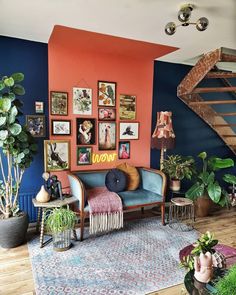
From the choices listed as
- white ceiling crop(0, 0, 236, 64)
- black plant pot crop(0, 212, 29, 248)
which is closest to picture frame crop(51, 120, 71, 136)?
white ceiling crop(0, 0, 236, 64)

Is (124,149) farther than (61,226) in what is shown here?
Yes

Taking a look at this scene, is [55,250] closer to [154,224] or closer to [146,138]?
[154,224]

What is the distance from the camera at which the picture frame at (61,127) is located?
3291mm

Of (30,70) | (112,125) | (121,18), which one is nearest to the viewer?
(121,18)

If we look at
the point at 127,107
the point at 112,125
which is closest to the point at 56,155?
the point at 112,125

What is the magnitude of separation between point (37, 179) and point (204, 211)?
259cm

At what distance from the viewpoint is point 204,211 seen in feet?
12.3

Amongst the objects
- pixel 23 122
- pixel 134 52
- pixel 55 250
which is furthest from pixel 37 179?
pixel 134 52

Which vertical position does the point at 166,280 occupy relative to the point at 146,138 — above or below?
below

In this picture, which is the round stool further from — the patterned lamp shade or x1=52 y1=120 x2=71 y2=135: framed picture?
x1=52 y1=120 x2=71 y2=135: framed picture

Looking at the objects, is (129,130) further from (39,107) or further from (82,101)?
(39,107)

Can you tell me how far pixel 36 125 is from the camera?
320 centimetres

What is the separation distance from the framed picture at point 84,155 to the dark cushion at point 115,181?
40 centimetres

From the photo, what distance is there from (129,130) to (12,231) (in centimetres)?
217
